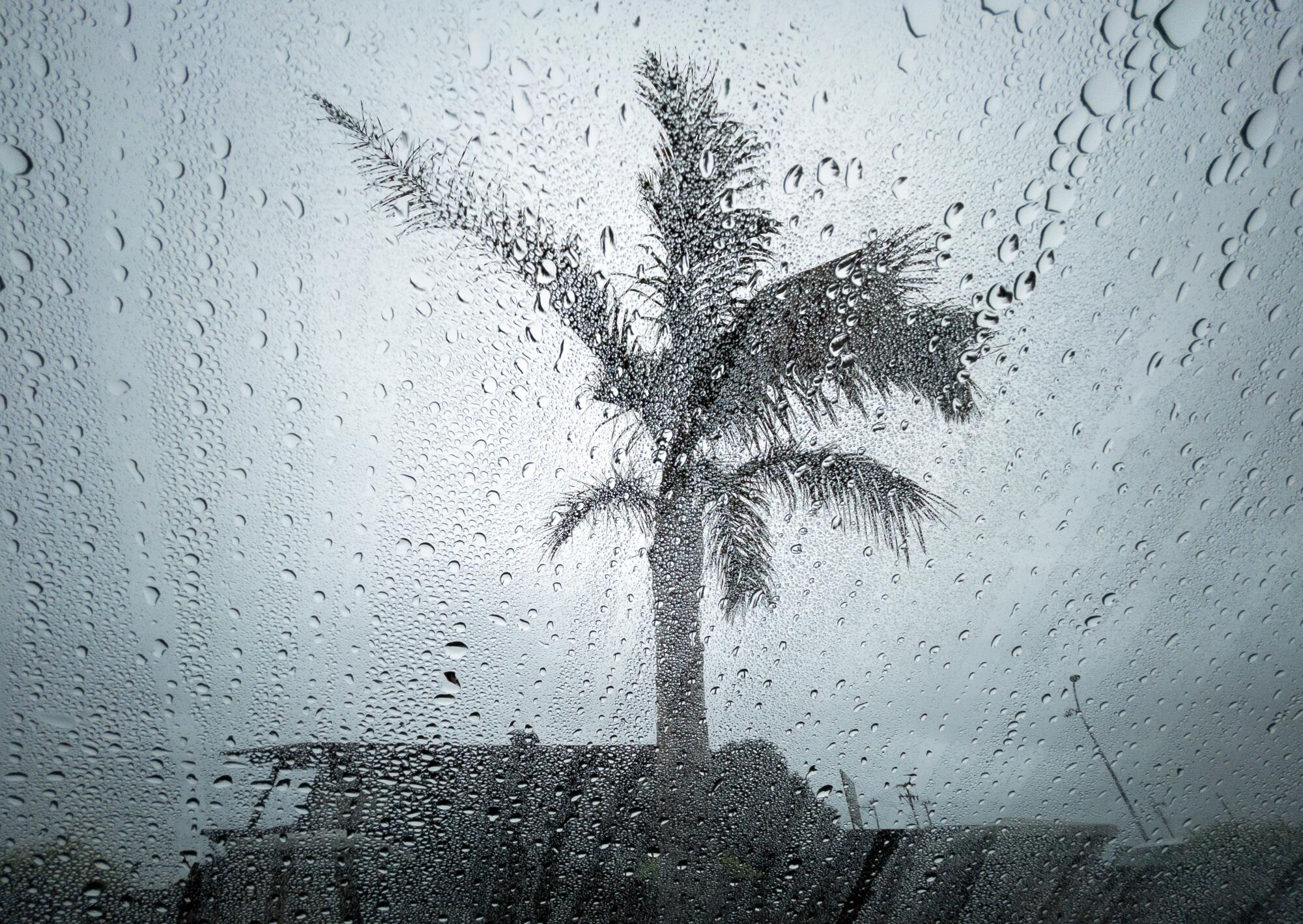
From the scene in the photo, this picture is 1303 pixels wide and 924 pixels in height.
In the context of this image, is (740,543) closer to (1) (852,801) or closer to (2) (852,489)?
(2) (852,489)

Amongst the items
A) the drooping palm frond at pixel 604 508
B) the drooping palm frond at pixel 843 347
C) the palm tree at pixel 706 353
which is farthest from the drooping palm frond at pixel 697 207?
the drooping palm frond at pixel 604 508

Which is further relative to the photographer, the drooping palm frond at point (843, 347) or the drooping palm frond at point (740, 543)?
the drooping palm frond at point (740, 543)

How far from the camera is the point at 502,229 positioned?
1759 mm

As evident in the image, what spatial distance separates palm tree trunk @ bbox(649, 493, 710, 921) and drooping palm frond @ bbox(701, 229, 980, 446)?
1.24ft

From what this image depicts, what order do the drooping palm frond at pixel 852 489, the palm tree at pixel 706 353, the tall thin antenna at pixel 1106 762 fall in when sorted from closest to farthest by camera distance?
the palm tree at pixel 706 353, the drooping palm frond at pixel 852 489, the tall thin antenna at pixel 1106 762

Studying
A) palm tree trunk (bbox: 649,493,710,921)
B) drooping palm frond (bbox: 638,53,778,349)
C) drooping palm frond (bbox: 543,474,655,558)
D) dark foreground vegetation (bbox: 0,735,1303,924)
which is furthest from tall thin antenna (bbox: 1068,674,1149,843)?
drooping palm frond (bbox: 638,53,778,349)

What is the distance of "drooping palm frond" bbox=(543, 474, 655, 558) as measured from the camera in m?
2.09

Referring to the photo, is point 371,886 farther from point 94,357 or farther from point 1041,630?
point 1041,630

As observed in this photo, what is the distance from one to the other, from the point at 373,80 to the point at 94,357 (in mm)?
885

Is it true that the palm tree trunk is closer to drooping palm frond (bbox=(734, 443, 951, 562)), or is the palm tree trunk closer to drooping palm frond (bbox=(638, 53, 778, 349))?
drooping palm frond (bbox=(734, 443, 951, 562))

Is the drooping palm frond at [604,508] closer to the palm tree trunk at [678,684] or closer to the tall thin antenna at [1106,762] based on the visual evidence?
the palm tree trunk at [678,684]

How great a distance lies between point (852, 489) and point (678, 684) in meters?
0.89

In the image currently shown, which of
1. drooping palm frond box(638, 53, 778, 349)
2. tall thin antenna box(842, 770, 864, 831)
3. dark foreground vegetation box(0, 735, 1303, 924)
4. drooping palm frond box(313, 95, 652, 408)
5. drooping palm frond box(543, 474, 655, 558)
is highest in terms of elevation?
drooping palm frond box(638, 53, 778, 349)

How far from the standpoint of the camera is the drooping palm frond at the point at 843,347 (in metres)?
1.92
